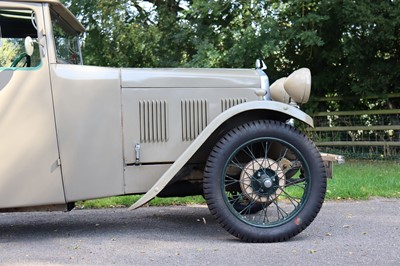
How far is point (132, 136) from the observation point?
4.59 metres

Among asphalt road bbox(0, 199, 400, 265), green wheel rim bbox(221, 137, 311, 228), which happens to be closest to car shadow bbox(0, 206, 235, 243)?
asphalt road bbox(0, 199, 400, 265)

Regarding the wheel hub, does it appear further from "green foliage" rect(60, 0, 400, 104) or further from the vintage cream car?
"green foliage" rect(60, 0, 400, 104)

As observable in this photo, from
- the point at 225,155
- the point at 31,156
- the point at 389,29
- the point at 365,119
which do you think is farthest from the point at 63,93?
the point at 365,119

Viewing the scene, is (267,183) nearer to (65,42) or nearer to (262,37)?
(65,42)

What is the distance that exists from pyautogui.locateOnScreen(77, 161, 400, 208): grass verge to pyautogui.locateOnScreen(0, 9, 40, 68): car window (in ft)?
7.90

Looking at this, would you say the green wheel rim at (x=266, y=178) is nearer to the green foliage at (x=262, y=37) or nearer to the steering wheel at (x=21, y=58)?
the steering wheel at (x=21, y=58)

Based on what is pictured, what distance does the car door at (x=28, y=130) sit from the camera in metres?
4.27

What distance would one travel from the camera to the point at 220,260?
376cm

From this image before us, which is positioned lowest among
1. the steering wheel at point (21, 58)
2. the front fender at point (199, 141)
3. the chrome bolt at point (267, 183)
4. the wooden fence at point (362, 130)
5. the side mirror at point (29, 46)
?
the wooden fence at point (362, 130)

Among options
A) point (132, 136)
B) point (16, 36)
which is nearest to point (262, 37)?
point (132, 136)

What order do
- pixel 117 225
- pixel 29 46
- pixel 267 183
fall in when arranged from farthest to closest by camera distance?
1. pixel 117 225
2. pixel 267 183
3. pixel 29 46

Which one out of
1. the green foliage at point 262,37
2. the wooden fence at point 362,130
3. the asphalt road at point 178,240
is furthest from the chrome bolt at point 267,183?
the wooden fence at point 362,130

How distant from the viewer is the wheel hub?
443 centimetres

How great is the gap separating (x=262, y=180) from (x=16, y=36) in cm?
247
